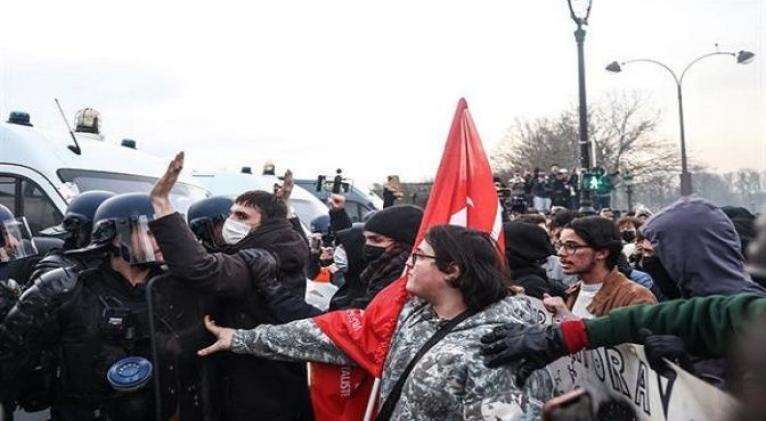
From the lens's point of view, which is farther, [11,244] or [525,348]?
A: [11,244]

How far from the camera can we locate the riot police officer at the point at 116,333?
8.36 ft

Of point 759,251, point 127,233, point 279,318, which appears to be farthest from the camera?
point 279,318

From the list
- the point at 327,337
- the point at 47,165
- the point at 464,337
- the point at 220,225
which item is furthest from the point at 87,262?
the point at 47,165

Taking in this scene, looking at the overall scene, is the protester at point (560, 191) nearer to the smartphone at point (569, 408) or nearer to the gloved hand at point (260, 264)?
the gloved hand at point (260, 264)

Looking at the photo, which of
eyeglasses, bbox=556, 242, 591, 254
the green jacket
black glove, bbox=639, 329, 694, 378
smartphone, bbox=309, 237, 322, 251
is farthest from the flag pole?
smartphone, bbox=309, 237, 322, 251

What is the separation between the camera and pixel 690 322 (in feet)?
6.72

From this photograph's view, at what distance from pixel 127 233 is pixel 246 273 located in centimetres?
54

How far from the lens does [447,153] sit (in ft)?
11.4

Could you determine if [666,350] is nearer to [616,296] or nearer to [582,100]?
[616,296]

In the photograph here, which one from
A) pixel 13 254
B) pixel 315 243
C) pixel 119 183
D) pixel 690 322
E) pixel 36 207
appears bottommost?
pixel 315 243

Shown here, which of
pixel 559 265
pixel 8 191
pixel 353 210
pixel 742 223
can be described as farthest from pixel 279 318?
pixel 353 210

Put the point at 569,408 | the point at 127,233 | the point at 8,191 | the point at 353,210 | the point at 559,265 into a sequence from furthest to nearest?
the point at 353,210 < the point at 8,191 < the point at 559,265 < the point at 127,233 < the point at 569,408

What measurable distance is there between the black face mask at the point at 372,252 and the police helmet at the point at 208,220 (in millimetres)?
737

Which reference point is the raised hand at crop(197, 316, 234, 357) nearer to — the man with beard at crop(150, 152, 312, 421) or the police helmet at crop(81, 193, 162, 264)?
A: the man with beard at crop(150, 152, 312, 421)
